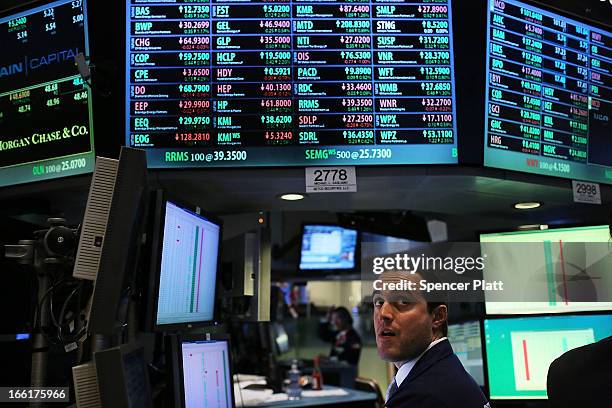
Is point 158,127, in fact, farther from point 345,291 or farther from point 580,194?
point 345,291

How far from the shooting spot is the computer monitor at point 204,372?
1.87 metres

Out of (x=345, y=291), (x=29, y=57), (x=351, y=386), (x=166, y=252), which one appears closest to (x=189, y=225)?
(x=166, y=252)

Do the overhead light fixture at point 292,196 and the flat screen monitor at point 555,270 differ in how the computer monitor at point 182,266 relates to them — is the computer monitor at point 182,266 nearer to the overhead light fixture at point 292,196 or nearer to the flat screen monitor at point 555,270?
the overhead light fixture at point 292,196

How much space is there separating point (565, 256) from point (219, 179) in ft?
5.68

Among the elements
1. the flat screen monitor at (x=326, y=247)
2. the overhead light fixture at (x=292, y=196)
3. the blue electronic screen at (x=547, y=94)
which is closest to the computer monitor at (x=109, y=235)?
the overhead light fixture at (x=292, y=196)

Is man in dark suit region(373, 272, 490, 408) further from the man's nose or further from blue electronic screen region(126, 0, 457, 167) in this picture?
blue electronic screen region(126, 0, 457, 167)

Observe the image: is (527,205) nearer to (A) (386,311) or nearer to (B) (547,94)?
(B) (547,94)

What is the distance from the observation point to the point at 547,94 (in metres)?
2.62

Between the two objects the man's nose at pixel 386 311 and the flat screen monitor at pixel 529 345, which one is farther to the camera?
the flat screen monitor at pixel 529 345

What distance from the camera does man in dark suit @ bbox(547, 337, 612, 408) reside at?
1.28 metres

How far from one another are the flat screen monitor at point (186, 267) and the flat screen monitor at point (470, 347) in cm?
171

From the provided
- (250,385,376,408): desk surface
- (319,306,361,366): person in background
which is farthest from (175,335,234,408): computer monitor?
(319,306,361,366): person in background

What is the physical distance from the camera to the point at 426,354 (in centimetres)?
191

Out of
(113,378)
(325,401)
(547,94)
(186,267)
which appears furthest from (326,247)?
(113,378)
